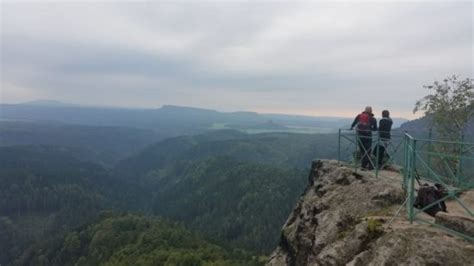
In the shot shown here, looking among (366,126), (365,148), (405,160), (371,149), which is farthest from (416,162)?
(405,160)

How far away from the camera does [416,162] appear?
55.7ft

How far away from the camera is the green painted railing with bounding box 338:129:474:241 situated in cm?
1183

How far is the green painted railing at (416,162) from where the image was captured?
11.8 m

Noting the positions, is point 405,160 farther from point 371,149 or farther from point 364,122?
point 364,122

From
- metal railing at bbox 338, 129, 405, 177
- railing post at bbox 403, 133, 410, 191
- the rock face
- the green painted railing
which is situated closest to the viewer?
the rock face

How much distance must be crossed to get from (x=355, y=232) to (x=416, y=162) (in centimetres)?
560

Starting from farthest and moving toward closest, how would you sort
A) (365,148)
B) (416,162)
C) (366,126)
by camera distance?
(366,126) < (365,148) < (416,162)

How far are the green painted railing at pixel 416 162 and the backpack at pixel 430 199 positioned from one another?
26 centimetres

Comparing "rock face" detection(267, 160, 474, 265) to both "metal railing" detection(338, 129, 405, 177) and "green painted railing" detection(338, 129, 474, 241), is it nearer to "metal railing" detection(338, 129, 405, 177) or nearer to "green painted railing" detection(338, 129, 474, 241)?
"green painted railing" detection(338, 129, 474, 241)

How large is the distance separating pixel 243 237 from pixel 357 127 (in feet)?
426

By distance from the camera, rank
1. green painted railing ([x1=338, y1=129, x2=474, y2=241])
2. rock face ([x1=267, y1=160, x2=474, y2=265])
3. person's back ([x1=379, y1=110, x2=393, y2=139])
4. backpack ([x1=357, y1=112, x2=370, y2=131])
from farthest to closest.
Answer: backpack ([x1=357, y1=112, x2=370, y2=131])
person's back ([x1=379, y1=110, x2=393, y2=139])
green painted railing ([x1=338, y1=129, x2=474, y2=241])
rock face ([x1=267, y1=160, x2=474, y2=265])

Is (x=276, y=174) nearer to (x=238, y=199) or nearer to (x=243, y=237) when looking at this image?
(x=238, y=199)

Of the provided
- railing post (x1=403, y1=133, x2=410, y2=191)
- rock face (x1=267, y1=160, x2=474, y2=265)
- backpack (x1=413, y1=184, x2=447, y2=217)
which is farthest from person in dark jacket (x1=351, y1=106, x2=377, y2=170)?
backpack (x1=413, y1=184, x2=447, y2=217)

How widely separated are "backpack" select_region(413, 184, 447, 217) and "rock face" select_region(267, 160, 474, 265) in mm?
914
